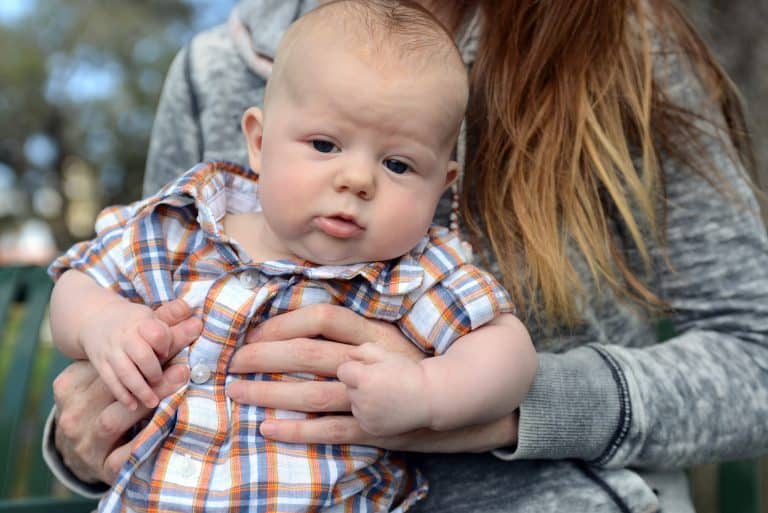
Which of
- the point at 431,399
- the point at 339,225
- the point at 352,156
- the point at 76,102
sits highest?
the point at 352,156

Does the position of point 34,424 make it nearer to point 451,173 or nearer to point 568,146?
point 451,173

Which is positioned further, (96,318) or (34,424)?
(34,424)

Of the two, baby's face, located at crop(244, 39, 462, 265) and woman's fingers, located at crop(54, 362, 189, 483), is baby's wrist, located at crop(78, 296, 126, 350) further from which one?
baby's face, located at crop(244, 39, 462, 265)

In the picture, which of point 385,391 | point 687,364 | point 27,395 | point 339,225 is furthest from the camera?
point 27,395

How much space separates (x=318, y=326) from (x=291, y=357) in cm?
7

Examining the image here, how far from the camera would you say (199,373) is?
55.1 inches

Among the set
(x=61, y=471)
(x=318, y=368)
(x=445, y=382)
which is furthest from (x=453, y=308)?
(x=61, y=471)

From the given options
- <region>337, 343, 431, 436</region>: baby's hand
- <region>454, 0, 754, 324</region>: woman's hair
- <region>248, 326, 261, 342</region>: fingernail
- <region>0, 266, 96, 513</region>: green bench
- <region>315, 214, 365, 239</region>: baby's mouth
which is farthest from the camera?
<region>0, 266, 96, 513</region>: green bench

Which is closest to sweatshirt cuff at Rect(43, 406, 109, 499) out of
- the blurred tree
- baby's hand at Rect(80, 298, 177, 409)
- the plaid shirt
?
the plaid shirt

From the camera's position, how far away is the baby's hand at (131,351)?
4.36 feet

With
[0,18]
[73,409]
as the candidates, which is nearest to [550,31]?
[73,409]

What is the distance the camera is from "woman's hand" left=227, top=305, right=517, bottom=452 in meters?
1.38

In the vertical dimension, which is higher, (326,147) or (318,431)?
(326,147)

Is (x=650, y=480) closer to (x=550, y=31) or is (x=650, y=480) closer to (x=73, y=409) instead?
(x=550, y=31)
